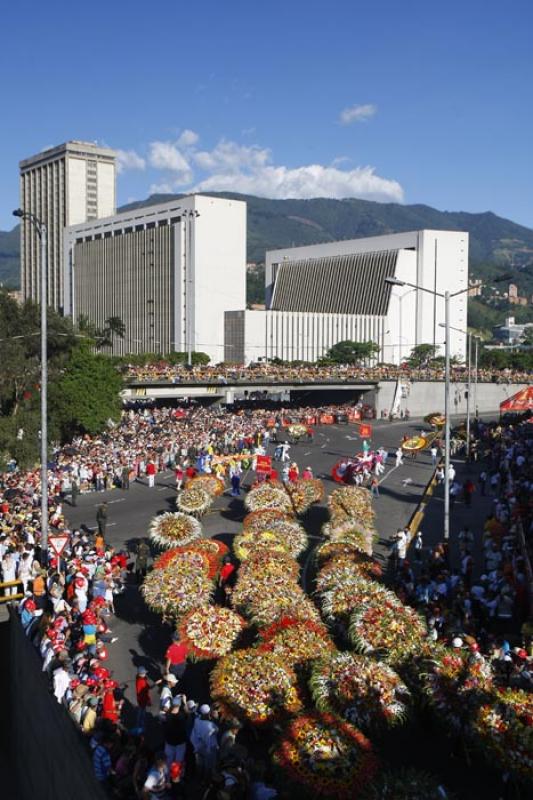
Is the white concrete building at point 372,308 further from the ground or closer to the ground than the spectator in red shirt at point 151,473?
further from the ground

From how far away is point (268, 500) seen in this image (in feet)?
80.1

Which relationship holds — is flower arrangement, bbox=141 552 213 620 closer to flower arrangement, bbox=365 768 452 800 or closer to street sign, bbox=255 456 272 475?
flower arrangement, bbox=365 768 452 800

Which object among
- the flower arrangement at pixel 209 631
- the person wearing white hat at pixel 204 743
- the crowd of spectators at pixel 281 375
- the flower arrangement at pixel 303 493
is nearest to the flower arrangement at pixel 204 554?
the flower arrangement at pixel 209 631

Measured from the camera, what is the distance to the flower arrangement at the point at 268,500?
2422cm

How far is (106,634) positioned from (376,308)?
4727 inches

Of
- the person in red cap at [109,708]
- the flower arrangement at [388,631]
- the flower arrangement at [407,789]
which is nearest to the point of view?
the flower arrangement at [407,789]

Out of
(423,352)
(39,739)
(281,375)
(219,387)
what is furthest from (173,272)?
(39,739)

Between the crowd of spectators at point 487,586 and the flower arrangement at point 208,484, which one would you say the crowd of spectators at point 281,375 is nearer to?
the flower arrangement at point 208,484

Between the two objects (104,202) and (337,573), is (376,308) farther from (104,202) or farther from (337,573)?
(337,573)

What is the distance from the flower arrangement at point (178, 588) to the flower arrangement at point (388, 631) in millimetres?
3311

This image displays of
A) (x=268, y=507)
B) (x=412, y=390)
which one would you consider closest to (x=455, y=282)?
(x=412, y=390)

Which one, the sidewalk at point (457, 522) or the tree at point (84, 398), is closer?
the sidewalk at point (457, 522)

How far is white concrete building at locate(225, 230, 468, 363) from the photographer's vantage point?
120688 mm

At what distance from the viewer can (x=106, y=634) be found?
1548cm
